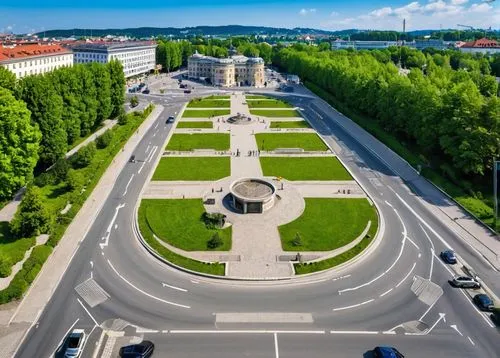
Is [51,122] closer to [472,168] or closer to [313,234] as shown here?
[313,234]

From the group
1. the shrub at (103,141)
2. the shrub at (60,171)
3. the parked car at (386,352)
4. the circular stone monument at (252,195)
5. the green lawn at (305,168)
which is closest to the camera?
Result: the parked car at (386,352)

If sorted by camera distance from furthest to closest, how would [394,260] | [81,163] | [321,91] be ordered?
[321,91] < [81,163] < [394,260]

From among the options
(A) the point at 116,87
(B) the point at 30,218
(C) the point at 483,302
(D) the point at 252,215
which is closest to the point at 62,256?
(B) the point at 30,218

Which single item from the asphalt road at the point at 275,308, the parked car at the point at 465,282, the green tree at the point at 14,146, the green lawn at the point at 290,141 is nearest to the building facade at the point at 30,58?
the green tree at the point at 14,146

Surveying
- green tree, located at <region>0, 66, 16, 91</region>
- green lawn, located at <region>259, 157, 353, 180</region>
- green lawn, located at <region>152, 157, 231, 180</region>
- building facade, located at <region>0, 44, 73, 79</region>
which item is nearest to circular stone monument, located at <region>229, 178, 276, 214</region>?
green lawn, located at <region>152, 157, 231, 180</region>

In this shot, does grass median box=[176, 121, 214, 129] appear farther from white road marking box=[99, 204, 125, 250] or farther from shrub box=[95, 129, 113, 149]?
white road marking box=[99, 204, 125, 250]

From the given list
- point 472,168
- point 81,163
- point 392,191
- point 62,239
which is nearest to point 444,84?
point 472,168

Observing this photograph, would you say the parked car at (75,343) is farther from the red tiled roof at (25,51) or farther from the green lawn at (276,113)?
the red tiled roof at (25,51)
